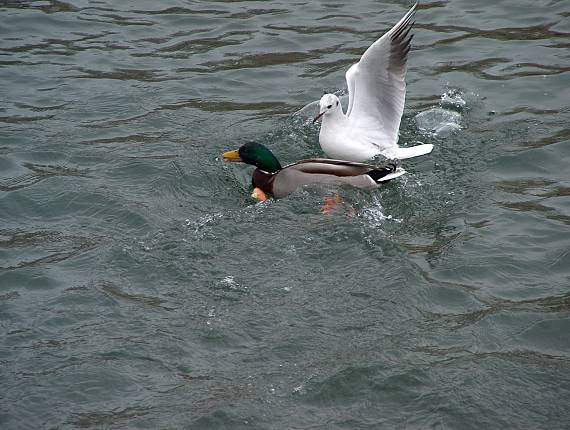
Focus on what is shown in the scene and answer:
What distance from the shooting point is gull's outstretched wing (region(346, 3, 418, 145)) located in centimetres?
812

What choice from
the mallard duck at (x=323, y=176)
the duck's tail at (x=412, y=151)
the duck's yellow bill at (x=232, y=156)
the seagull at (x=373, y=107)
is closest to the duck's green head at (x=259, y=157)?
the duck's yellow bill at (x=232, y=156)

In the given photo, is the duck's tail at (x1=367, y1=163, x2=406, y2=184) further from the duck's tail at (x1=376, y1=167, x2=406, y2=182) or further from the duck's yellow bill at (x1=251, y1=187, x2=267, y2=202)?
the duck's yellow bill at (x1=251, y1=187, x2=267, y2=202)

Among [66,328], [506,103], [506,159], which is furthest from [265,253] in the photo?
[506,103]

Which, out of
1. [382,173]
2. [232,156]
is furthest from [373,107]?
[232,156]

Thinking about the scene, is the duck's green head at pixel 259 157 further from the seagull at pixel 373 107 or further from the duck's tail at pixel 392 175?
the duck's tail at pixel 392 175

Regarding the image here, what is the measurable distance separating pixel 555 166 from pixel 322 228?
2.32 m

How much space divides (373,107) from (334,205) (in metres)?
1.42

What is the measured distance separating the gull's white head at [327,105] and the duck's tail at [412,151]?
63 centimetres

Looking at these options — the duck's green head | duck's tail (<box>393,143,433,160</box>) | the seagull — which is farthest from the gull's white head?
duck's tail (<box>393,143,433,160</box>)

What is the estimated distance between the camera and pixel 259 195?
776 centimetres

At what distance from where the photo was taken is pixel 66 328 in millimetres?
5738

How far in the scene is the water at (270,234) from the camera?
516 centimetres

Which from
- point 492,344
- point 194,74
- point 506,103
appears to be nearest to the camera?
point 492,344

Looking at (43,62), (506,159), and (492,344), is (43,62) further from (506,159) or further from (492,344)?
(492,344)
